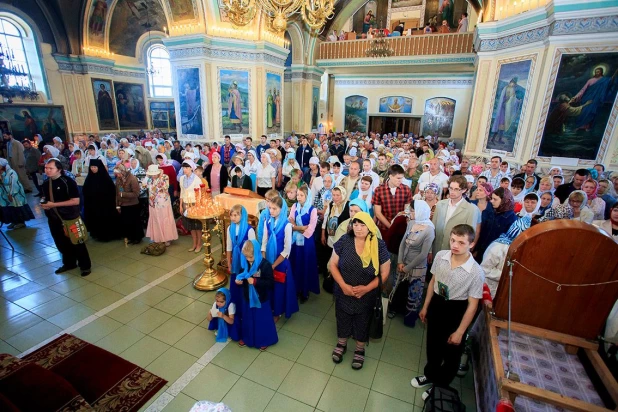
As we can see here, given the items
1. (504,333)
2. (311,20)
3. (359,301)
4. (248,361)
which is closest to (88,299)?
(248,361)

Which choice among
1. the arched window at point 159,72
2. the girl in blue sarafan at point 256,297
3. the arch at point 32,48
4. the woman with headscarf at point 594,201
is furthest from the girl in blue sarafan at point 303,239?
the arched window at point 159,72

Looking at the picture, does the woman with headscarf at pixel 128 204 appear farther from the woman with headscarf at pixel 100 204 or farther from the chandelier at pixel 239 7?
the chandelier at pixel 239 7

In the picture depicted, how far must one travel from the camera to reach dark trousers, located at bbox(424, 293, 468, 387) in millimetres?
2754

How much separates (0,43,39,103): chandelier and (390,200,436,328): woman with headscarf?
55.2ft

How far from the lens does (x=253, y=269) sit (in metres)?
3.26

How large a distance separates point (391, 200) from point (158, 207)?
4.28 m

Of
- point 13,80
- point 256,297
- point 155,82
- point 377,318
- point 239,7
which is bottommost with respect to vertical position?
point 377,318

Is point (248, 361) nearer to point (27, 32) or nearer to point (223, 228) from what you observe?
point (223, 228)

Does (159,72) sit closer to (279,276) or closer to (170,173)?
(170,173)

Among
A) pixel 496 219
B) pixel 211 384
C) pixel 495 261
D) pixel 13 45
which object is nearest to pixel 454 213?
pixel 495 261

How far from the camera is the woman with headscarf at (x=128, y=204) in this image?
5734mm

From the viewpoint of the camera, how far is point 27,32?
13.1 m

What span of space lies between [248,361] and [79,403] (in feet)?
5.60

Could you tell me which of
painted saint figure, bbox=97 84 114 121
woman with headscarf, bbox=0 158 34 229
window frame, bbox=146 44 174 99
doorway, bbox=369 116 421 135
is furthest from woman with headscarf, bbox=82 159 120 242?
doorway, bbox=369 116 421 135
